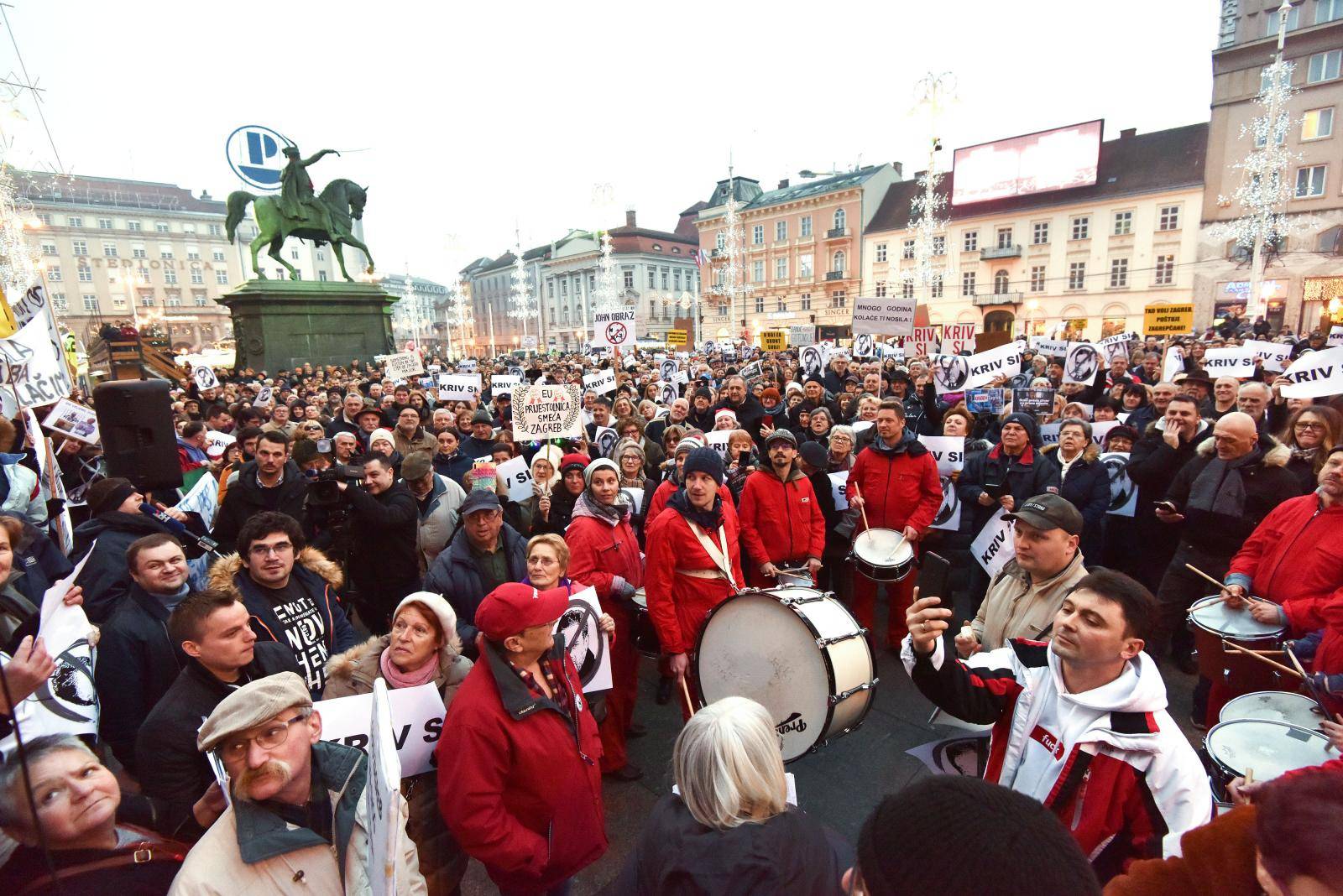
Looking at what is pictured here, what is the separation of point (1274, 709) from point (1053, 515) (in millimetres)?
1119

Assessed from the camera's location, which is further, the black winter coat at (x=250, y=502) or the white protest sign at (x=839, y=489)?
the white protest sign at (x=839, y=489)

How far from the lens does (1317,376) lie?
617cm

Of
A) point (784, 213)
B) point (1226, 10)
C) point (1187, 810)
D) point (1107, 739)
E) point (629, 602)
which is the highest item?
point (1226, 10)

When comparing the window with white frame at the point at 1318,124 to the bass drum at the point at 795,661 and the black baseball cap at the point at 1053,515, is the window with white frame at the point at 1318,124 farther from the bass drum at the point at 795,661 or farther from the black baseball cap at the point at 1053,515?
the bass drum at the point at 795,661

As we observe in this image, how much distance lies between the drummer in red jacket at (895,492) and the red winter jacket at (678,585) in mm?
1789

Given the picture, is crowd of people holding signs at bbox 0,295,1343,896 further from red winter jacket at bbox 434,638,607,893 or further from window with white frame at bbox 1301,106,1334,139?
window with white frame at bbox 1301,106,1334,139

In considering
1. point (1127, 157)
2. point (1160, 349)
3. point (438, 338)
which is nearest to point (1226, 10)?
point (1127, 157)

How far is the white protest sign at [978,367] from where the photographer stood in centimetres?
887

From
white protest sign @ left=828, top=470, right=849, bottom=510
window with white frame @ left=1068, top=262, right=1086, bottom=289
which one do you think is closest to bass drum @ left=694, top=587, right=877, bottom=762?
white protest sign @ left=828, top=470, right=849, bottom=510

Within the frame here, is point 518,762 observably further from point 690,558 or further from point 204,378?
point 204,378

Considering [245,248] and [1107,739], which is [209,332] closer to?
[245,248]

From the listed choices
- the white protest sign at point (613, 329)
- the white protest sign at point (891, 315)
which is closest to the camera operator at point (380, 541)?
the white protest sign at point (613, 329)

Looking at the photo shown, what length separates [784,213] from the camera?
58.8 metres

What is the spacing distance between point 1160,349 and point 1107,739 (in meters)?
18.5
